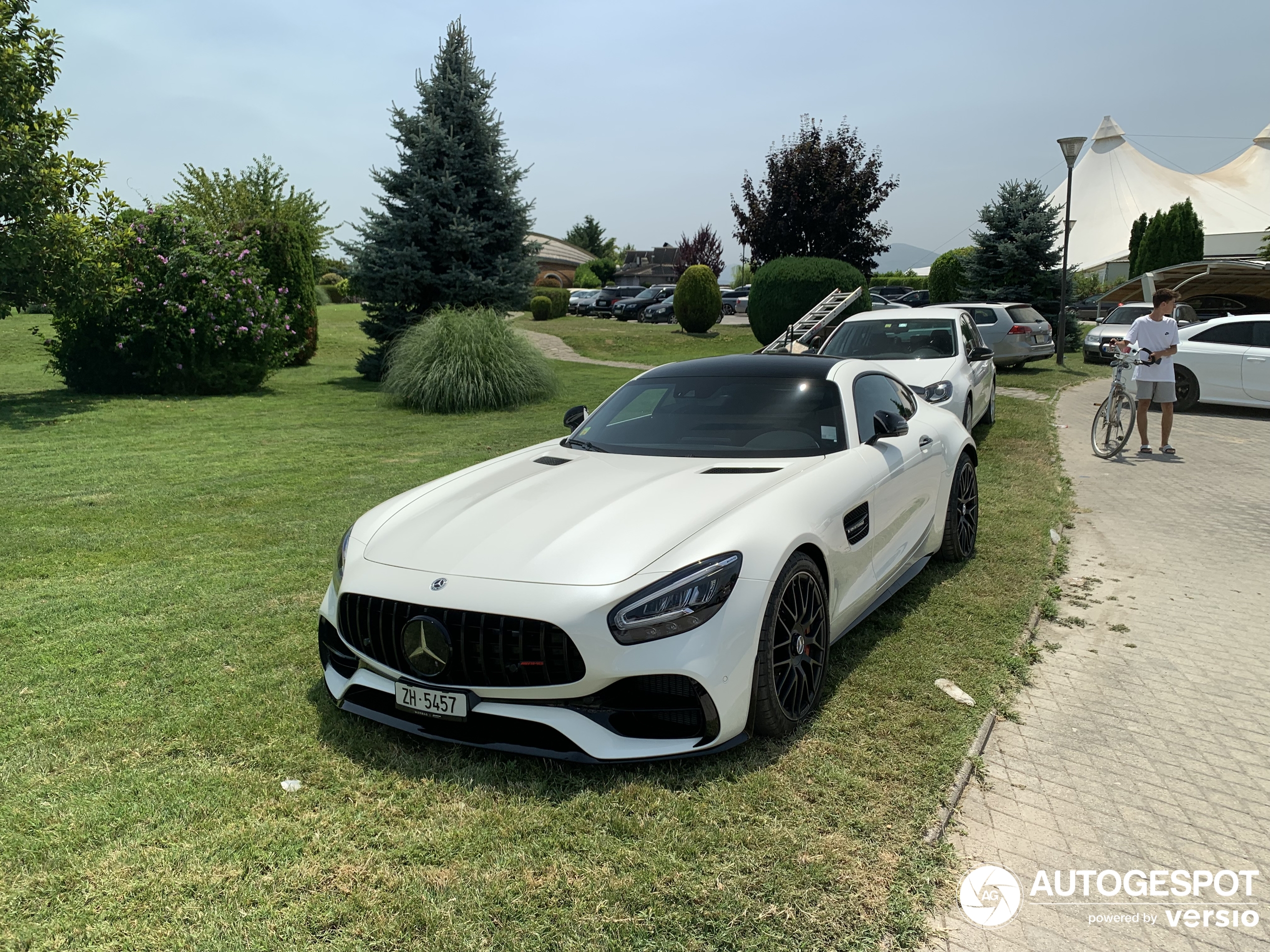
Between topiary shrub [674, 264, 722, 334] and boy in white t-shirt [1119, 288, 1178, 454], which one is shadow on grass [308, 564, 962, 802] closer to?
boy in white t-shirt [1119, 288, 1178, 454]

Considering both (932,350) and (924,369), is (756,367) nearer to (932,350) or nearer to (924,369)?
(924,369)

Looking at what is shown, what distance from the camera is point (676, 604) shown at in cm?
311

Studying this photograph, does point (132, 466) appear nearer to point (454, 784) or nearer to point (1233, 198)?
point (454, 784)

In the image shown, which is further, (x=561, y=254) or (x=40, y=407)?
(x=561, y=254)

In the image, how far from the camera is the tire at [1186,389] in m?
14.3

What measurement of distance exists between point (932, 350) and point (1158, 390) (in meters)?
2.66

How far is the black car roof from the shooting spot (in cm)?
500

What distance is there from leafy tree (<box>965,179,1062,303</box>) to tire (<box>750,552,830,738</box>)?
27.5m

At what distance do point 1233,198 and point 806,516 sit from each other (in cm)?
8987

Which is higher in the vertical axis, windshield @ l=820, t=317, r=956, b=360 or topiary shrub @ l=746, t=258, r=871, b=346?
topiary shrub @ l=746, t=258, r=871, b=346

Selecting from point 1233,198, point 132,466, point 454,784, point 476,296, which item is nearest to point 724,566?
point 454,784

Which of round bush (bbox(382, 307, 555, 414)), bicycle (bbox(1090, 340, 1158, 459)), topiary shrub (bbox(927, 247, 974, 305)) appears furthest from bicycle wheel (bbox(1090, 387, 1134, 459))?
topiary shrub (bbox(927, 247, 974, 305))

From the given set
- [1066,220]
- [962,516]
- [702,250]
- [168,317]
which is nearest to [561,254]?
[702,250]

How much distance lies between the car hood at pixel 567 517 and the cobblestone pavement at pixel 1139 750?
1.48m
